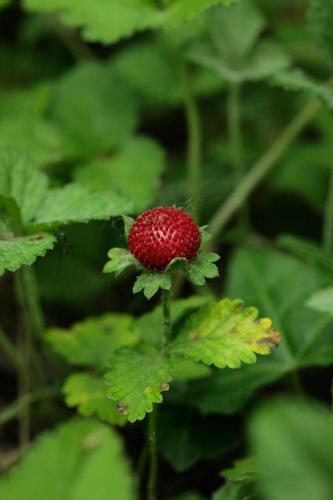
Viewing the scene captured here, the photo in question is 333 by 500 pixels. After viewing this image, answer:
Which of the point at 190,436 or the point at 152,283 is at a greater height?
the point at 152,283

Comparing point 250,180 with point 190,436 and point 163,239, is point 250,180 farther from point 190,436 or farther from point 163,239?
point 163,239

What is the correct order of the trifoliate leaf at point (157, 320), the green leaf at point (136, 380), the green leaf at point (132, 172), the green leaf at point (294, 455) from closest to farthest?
the green leaf at point (294, 455), the green leaf at point (136, 380), the trifoliate leaf at point (157, 320), the green leaf at point (132, 172)

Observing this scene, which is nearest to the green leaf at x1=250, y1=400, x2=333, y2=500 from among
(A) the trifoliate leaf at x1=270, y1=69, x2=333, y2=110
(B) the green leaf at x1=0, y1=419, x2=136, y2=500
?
(B) the green leaf at x1=0, y1=419, x2=136, y2=500

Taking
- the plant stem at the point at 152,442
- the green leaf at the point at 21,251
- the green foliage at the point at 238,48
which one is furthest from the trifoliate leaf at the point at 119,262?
the green foliage at the point at 238,48

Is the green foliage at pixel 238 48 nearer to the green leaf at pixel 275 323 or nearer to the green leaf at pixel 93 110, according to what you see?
the green leaf at pixel 93 110

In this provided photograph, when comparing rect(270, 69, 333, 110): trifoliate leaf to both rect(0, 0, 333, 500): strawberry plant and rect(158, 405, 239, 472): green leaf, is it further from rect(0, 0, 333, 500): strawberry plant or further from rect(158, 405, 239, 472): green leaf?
rect(158, 405, 239, 472): green leaf

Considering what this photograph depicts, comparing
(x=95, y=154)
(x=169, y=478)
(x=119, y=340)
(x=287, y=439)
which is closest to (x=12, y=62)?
(x=95, y=154)

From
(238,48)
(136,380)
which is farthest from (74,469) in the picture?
(238,48)
